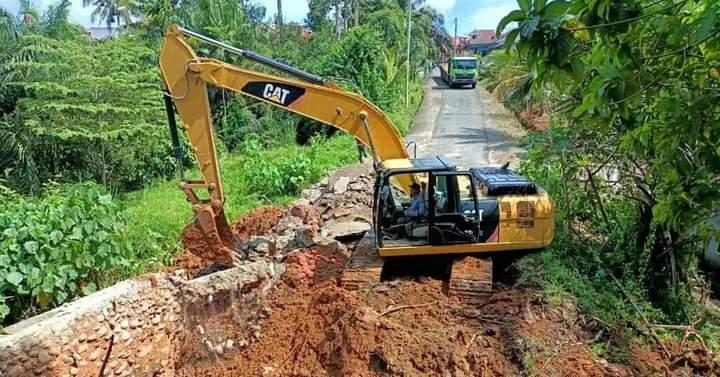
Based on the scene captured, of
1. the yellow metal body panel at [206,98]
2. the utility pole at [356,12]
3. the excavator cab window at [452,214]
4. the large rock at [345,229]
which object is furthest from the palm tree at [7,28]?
the utility pole at [356,12]

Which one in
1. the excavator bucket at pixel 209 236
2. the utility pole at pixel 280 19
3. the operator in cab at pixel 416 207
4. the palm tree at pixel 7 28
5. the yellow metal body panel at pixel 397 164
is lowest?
the excavator bucket at pixel 209 236

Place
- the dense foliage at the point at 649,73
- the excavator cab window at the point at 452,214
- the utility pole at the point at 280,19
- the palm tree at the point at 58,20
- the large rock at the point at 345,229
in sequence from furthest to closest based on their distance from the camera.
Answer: the utility pole at the point at 280,19
the palm tree at the point at 58,20
the large rock at the point at 345,229
the excavator cab window at the point at 452,214
the dense foliage at the point at 649,73

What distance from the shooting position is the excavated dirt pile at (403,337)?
5.88m

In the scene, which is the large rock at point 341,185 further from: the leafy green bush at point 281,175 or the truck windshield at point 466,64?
the truck windshield at point 466,64

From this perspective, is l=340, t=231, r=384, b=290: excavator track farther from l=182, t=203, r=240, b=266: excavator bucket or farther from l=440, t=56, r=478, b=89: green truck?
l=440, t=56, r=478, b=89: green truck

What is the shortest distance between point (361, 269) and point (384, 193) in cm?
98

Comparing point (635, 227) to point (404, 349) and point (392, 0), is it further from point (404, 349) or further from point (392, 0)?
point (392, 0)

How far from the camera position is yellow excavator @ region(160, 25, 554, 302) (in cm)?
729

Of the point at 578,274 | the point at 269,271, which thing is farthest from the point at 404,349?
the point at 578,274

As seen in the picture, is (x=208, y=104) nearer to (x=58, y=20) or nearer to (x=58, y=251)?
(x=58, y=251)

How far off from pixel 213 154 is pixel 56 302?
100 inches

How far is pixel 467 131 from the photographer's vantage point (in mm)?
22281

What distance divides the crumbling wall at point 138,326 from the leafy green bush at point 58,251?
2.52ft

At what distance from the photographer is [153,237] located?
962 cm
